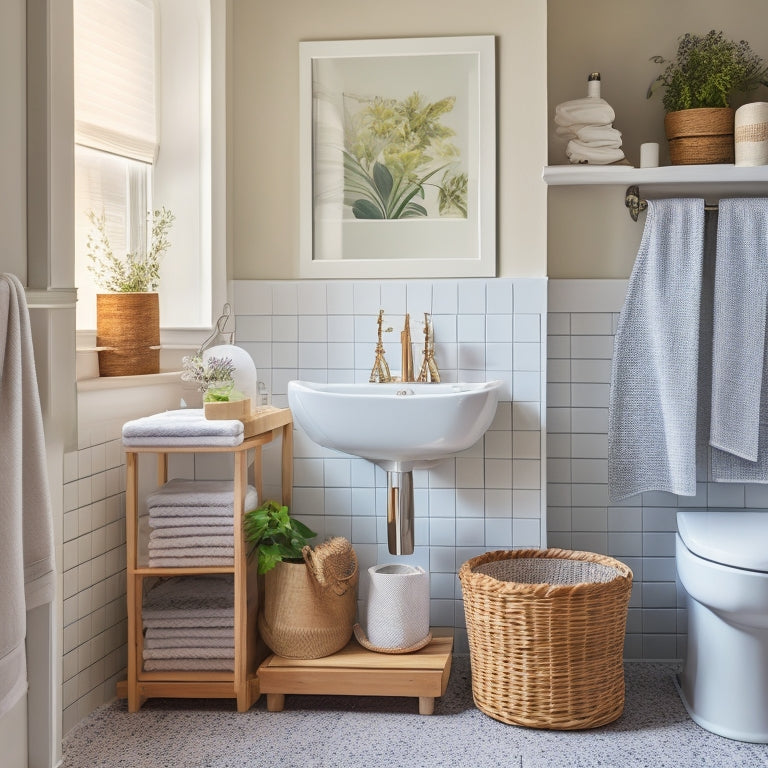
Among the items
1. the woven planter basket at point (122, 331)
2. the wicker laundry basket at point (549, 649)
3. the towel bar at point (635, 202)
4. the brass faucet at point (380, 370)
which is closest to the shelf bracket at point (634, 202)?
the towel bar at point (635, 202)

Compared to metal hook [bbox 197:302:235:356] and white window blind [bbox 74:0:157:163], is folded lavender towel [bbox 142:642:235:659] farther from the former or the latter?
white window blind [bbox 74:0:157:163]

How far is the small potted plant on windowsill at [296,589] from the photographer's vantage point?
2506 mm

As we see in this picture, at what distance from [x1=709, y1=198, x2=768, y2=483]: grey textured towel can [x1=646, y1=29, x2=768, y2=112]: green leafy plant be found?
327 millimetres

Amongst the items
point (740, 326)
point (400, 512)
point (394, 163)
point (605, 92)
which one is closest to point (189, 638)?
point (400, 512)

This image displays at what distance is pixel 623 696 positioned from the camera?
8.15 feet

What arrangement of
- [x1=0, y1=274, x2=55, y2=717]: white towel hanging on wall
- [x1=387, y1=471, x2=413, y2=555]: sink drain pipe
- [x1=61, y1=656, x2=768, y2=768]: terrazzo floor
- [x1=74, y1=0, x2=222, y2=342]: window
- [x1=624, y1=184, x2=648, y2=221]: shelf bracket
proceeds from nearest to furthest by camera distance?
[x1=0, y1=274, x2=55, y2=717]: white towel hanging on wall → [x1=61, y1=656, x2=768, y2=768]: terrazzo floor → [x1=387, y1=471, x2=413, y2=555]: sink drain pipe → [x1=74, y1=0, x2=222, y2=342]: window → [x1=624, y1=184, x2=648, y2=221]: shelf bracket

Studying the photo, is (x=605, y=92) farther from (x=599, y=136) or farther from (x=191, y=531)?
(x=191, y=531)

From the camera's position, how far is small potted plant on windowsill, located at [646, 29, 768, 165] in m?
2.78

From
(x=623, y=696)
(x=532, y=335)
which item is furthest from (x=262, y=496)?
(x=623, y=696)

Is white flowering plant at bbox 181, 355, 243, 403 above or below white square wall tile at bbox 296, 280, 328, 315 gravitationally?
below

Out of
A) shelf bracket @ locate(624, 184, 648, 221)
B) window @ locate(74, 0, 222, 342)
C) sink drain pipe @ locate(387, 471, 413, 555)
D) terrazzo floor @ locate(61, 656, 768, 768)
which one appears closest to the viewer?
terrazzo floor @ locate(61, 656, 768, 768)

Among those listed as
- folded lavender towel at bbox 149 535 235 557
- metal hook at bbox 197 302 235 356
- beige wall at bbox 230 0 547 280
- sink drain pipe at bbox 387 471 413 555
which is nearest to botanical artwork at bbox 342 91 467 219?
beige wall at bbox 230 0 547 280

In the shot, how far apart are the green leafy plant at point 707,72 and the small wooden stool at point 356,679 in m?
1.80

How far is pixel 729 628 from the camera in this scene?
2.39m
